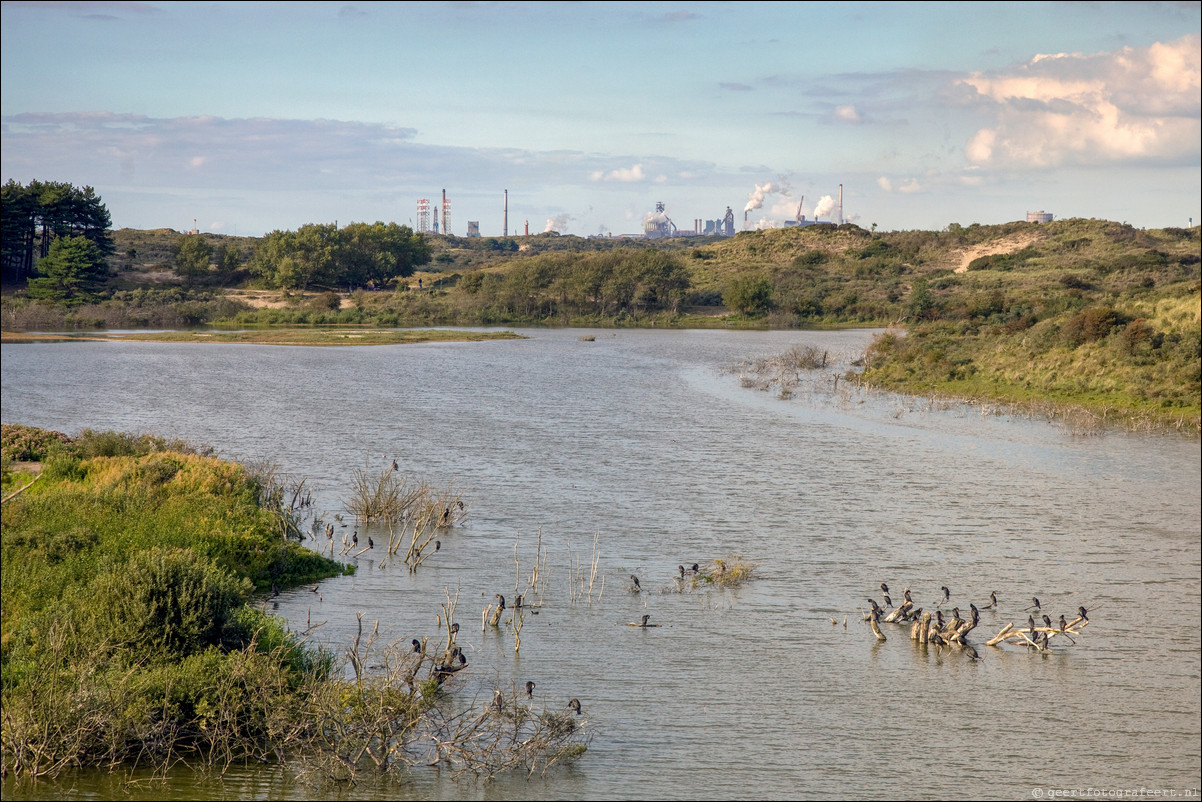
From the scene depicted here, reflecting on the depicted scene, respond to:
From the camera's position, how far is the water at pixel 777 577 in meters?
10.8

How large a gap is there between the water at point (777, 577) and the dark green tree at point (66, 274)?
46184 mm

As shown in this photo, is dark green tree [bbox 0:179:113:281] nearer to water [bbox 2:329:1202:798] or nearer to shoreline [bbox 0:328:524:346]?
shoreline [bbox 0:328:524:346]

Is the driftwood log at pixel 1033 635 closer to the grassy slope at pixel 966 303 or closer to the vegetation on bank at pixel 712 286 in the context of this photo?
the grassy slope at pixel 966 303

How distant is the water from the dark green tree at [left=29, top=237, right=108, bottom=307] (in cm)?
4618

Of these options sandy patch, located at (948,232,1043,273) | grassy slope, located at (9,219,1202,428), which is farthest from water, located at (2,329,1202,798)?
sandy patch, located at (948,232,1043,273)

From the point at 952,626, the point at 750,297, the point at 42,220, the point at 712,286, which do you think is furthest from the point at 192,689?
the point at 712,286

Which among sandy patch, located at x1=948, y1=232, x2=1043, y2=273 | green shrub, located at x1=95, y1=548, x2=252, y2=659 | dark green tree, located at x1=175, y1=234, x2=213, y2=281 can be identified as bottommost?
green shrub, located at x1=95, y1=548, x2=252, y2=659

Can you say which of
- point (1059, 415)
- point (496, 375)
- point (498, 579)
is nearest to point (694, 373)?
point (496, 375)

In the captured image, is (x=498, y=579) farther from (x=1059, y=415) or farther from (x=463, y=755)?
(x=1059, y=415)

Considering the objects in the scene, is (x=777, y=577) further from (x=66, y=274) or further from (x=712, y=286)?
(x=712, y=286)

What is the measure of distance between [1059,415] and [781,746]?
26.8 m

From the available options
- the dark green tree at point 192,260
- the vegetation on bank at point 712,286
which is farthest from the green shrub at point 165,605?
the dark green tree at point 192,260

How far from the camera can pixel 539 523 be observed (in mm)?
20078

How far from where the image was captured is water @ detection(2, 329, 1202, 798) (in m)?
10.8
